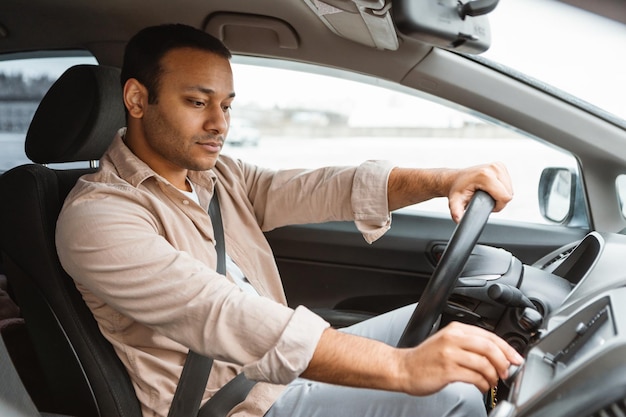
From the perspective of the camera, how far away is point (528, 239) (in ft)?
7.72

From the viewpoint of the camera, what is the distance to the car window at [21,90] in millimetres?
2404

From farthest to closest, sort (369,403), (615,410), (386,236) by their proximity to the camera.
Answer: (386,236)
(369,403)
(615,410)

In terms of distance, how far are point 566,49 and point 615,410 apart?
169 centimetres

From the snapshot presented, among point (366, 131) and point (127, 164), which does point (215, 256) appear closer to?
point (127, 164)

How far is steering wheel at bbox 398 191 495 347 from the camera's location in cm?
126

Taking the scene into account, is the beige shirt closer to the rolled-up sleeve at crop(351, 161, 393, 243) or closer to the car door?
the rolled-up sleeve at crop(351, 161, 393, 243)

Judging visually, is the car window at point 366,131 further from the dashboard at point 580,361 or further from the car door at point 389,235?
the dashboard at point 580,361

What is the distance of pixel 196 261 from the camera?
1296mm

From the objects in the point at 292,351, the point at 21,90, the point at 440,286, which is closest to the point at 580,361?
the point at 440,286

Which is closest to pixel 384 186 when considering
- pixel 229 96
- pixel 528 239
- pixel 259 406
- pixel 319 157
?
pixel 229 96

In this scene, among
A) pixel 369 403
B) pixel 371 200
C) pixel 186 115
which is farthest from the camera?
pixel 371 200

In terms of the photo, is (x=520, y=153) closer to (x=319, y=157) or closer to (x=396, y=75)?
(x=396, y=75)

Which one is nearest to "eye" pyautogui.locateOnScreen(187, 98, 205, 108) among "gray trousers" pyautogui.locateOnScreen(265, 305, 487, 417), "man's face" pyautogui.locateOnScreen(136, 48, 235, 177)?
"man's face" pyautogui.locateOnScreen(136, 48, 235, 177)

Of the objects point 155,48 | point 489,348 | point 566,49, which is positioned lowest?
point 489,348
